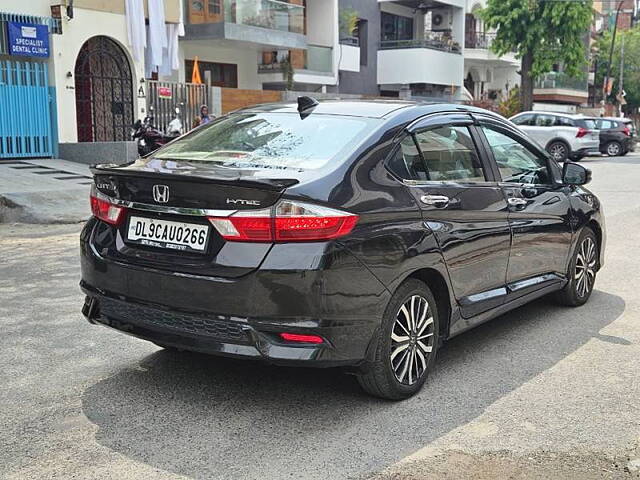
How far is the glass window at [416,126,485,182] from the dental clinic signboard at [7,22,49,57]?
13473 millimetres

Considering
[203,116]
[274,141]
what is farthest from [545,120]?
[274,141]

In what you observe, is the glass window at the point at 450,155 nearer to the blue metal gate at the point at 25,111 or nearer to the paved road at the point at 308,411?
the paved road at the point at 308,411

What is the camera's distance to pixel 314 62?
96.3ft

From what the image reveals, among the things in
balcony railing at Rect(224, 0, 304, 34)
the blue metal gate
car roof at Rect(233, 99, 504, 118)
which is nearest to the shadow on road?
car roof at Rect(233, 99, 504, 118)

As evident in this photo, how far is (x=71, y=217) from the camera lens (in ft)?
38.1

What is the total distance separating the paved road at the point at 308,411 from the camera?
3578 mm

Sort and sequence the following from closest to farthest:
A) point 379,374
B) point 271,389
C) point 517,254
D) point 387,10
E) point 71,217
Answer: point 379,374 < point 271,389 < point 517,254 < point 71,217 < point 387,10

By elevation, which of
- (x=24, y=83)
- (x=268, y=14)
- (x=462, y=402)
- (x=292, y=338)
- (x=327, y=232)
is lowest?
(x=462, y=402)

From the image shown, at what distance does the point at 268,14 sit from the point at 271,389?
21.8 metres

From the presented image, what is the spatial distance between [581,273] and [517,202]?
148 cm

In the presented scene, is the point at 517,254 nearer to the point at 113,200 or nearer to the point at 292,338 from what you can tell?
the point at 292,338

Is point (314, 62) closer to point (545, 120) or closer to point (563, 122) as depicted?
point (545, 120)

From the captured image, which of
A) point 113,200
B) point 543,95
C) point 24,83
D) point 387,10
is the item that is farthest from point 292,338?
point 543,95

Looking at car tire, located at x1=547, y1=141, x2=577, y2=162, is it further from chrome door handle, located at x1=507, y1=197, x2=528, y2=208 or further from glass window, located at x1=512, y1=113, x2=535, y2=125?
chrome door handle, located at x1=507, y1=197, x2=528, y2=208
